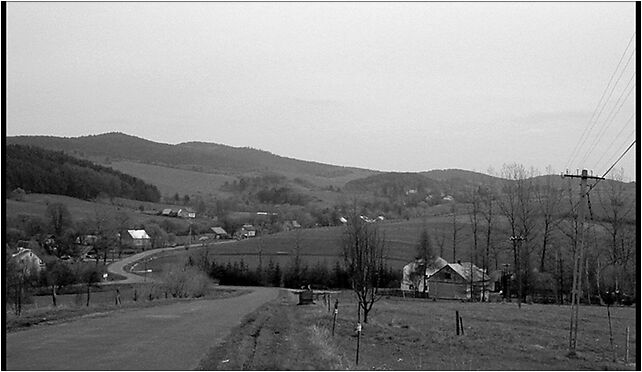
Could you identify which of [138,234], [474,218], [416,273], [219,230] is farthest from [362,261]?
[219,230]

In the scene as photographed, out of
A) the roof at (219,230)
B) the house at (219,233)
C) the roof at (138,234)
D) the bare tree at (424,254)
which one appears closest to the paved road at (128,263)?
the roof at (138,234)

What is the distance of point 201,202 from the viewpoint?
4171 inches

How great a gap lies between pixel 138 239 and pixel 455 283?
99.2 feet

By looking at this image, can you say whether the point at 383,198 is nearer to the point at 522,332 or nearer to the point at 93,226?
the point at 93,226

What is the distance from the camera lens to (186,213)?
3543 inches

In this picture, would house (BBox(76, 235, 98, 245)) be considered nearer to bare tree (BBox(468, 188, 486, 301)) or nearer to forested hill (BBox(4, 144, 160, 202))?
forested hill (BBox(4, 144, 160, 202))

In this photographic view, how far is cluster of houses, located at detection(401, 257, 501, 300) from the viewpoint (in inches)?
2227

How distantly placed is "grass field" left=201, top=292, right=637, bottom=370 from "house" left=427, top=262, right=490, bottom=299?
28.3m

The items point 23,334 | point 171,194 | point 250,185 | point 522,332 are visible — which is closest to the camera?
point 23,334

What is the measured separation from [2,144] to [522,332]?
62.8ft

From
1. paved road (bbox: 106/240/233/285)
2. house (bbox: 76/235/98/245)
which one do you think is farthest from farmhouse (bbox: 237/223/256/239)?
house (bbox: 76/235/98/245)

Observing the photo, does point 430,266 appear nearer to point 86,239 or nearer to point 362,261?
point 86,239

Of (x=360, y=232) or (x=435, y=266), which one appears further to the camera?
(x=435, y=266)

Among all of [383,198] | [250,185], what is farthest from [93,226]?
[250,185]
